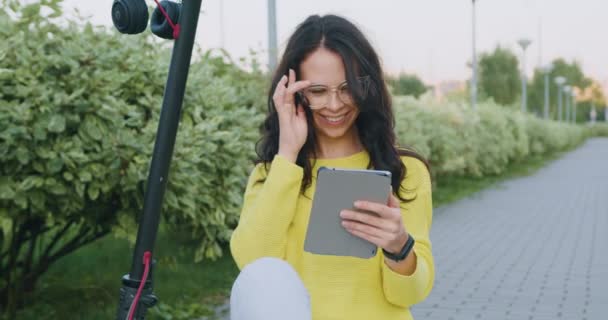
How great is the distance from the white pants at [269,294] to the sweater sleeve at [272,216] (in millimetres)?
298

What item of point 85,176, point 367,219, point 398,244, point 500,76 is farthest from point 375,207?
point 500,76

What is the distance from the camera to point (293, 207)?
2.34m

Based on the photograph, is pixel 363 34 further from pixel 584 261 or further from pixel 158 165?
pixel 584 261

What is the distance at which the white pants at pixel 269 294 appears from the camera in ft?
6.25

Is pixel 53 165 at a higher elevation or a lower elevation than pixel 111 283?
Result: higher

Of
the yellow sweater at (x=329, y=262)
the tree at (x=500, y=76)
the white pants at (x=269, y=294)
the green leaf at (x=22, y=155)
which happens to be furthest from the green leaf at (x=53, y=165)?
the tree at (x=500, y=76)

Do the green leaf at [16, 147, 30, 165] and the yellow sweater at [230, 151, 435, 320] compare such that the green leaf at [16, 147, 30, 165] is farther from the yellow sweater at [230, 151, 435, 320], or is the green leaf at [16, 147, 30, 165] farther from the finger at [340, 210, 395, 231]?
the finger at [340, 210, 395, 231]

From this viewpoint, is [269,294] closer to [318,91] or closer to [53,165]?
[318,91]

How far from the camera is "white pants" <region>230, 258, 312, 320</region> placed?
1905 mm

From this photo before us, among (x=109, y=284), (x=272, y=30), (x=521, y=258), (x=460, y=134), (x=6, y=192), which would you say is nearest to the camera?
(x=6, y=192)

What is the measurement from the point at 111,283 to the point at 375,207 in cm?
483

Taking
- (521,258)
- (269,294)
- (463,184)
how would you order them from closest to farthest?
1. (269,294)
2. (521,258)
3. (463,184)

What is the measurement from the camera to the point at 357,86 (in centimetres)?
229

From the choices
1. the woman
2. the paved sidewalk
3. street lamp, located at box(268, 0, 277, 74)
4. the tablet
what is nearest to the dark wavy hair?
the woman
